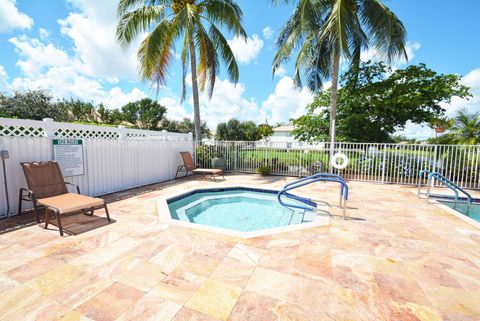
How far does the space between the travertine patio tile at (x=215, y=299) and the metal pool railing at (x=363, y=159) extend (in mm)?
7226

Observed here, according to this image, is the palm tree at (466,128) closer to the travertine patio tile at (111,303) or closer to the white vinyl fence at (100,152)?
the white vinyl fence at (100,152)

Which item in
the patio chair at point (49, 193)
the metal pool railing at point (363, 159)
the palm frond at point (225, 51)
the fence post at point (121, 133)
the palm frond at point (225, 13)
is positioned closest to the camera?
the patio chair at point (49, 193)

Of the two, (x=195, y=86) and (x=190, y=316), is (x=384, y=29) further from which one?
(x=190, y=316)

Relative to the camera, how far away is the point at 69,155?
527 centimetres

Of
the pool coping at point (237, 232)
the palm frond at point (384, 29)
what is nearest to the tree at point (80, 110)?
the pool coping at point (237, 232)

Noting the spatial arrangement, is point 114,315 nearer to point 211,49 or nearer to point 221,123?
point 211,49

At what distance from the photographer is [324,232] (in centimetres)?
379

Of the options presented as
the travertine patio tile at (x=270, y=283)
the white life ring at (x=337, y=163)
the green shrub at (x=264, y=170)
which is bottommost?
the travertine patio tile at (x=270, y=283)

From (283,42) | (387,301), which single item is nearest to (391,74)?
(283,42)

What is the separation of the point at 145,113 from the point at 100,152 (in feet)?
95.3

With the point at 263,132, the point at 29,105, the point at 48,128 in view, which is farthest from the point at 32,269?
the point at 263,132

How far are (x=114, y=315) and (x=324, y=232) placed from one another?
3261 millimetres

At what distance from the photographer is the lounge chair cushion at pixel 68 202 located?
3.58m

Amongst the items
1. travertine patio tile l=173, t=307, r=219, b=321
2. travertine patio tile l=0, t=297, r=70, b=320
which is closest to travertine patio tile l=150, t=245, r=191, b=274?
travertine patio tile l=173, t=307, r=219, b=321
